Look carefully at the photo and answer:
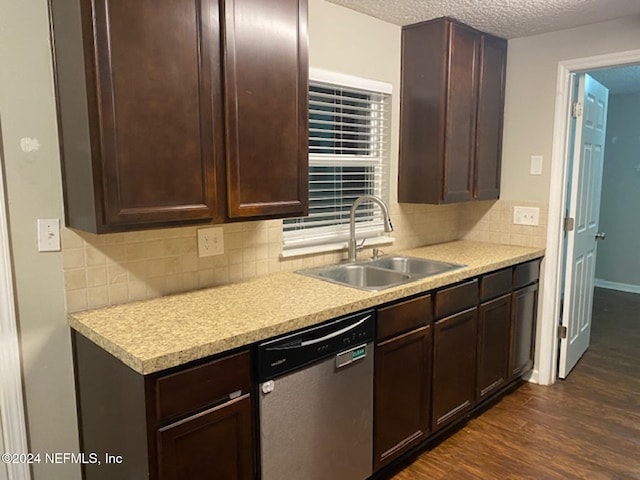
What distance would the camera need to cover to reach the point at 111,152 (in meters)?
1.53

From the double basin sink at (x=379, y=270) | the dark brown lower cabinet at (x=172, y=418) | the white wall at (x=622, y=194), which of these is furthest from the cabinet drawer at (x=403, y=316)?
the white wall at (x=622, y=194)

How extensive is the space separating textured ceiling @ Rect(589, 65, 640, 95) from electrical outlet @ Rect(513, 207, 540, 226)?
5.03ft

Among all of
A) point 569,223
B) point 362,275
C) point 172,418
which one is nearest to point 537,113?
point 569,223

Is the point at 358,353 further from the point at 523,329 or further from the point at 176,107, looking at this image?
→ the point at 523,329

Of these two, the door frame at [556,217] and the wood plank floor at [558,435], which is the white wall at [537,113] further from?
the wood plank floor at [558,435]

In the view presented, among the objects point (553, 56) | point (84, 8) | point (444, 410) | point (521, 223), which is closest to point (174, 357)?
point (84, 8)

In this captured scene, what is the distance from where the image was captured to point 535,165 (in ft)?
10.6

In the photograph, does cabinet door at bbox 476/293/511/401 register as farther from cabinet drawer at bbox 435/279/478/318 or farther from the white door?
the white door

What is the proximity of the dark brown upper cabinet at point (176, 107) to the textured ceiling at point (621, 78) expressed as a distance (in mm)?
3244

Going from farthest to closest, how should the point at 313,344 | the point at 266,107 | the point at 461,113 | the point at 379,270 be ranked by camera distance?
the point at 461,113 → the point at 379,270 → the point at 266,107 → the point at 313,344

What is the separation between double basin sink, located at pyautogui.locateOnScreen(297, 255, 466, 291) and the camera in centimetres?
252

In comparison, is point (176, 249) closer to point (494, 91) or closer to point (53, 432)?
point (53, 432)

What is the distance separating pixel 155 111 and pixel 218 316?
743 millimetres

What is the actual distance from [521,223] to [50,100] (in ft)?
9.54
